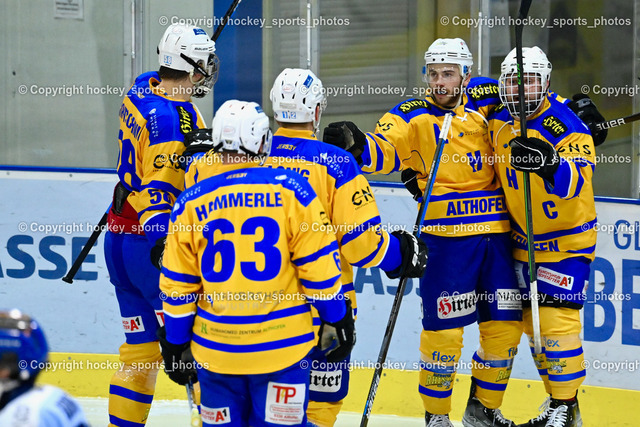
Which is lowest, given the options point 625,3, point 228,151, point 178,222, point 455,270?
point 455,270

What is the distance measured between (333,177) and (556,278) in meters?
1.21

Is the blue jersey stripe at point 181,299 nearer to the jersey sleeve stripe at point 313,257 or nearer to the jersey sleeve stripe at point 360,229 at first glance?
the jersey sleeve stripe at point 313,257

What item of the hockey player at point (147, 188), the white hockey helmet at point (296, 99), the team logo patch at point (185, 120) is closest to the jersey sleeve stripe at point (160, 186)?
the hockey player at point (147, 188)

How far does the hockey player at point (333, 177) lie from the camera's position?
3312 mm

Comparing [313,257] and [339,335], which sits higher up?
[313,257]

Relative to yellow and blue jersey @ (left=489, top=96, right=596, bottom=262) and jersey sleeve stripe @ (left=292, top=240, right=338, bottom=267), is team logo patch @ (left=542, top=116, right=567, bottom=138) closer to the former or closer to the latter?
yellow and blue jersey @ (left=489, top=96, right=596, bottom=262)

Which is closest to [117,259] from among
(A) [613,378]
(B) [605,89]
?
(A) [613,378]

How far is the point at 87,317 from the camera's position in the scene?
5.15 m

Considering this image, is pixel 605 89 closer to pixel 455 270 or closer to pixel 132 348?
pixel 455 270

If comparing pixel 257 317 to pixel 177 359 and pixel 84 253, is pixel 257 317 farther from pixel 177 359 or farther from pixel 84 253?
pixel 84 253

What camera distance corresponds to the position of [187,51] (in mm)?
3828

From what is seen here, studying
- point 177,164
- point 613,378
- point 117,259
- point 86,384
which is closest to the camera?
point 177,164

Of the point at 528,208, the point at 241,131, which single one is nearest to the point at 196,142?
the point at 241,131

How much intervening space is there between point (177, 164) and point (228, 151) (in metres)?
0.82
